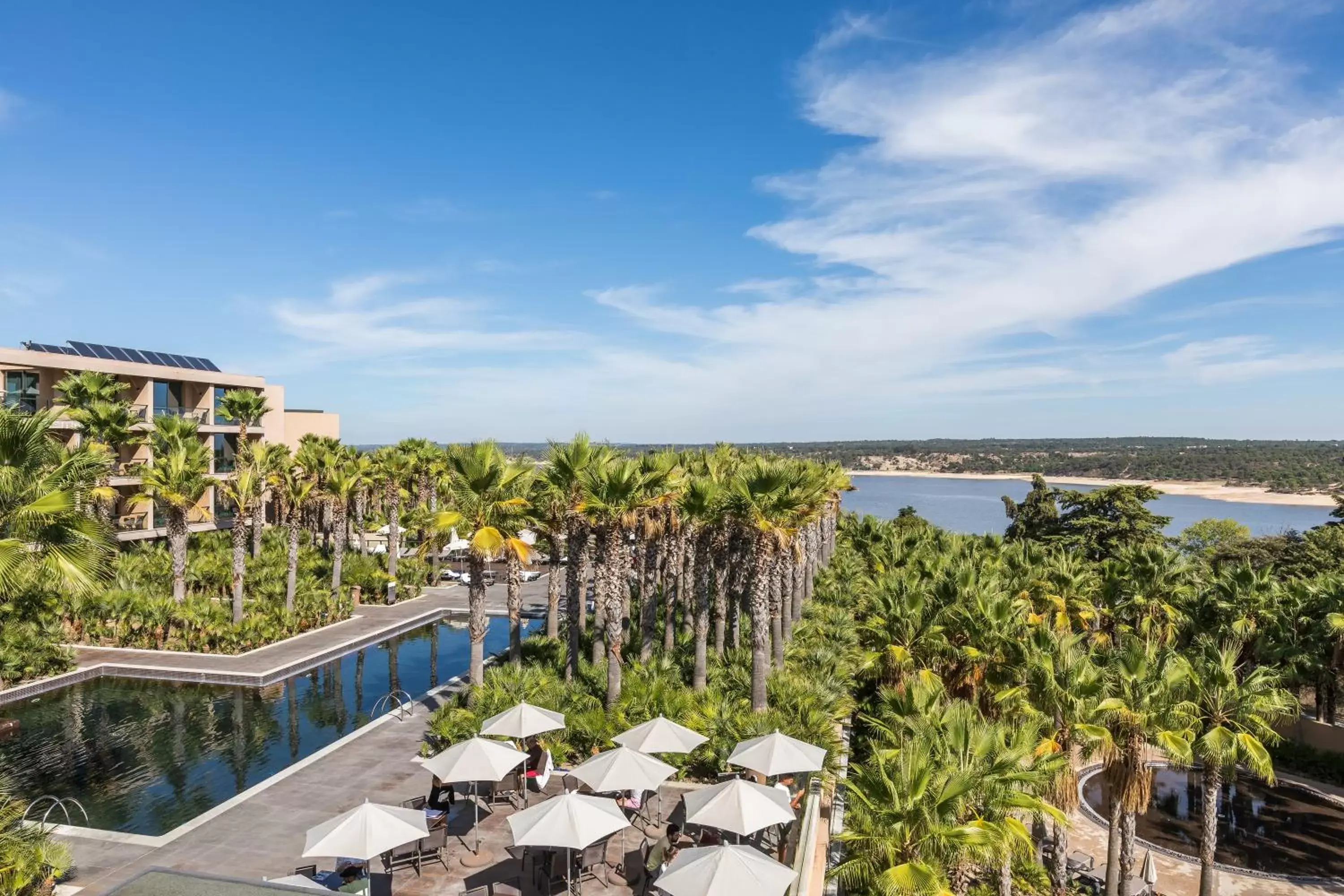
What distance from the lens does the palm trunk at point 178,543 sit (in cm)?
2892

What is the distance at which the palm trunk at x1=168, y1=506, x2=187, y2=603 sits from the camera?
28922 mm

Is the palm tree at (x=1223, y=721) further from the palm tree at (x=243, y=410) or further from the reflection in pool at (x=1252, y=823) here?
the palm tree at (x=243, y=410)

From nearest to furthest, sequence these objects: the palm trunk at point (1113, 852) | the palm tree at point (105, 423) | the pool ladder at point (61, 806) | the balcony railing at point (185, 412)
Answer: the pool ladder at point (61, 806) → the palm trunk at point (1113, 852) → the palm tree at point (105, 423) → the balcony railing at point (185, 412)

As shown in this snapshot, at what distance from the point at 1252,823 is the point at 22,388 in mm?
48395

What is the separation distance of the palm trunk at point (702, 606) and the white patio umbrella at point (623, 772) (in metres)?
6.78

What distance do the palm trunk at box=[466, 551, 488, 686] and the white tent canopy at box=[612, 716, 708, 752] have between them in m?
5.37

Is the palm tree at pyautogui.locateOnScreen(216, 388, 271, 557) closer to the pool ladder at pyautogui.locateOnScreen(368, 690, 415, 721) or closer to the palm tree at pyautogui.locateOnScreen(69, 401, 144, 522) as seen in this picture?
the palm tree at pyautogui.locateOnScreen(69, 401, 144, 522)

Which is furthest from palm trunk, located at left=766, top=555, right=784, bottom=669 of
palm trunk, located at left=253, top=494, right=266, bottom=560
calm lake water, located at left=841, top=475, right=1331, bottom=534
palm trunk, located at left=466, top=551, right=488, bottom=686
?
calm lake water, located at left=841, top=475, right=1331, bottom=534

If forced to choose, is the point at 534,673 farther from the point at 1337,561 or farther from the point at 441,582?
the point at 1337,561

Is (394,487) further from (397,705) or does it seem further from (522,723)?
(522,723)

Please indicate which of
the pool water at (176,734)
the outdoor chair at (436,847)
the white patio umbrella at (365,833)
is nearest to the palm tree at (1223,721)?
the outdoor chair at (436,847)

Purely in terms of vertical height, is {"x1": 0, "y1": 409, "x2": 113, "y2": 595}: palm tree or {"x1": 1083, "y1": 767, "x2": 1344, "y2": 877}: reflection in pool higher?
{"x1": 0, "y1": 409, "x2": 113, "y2": 595}: palm tree

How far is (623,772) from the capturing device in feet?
43.7

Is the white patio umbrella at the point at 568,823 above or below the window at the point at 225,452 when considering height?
below
